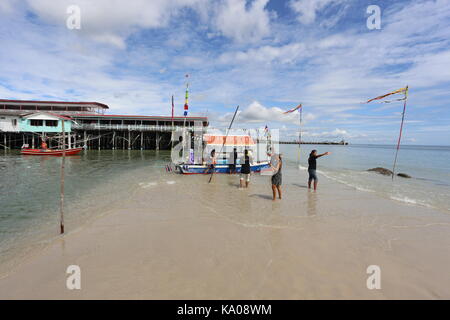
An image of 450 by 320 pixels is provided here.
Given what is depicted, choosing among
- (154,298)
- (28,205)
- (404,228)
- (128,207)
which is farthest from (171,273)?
(28,205)

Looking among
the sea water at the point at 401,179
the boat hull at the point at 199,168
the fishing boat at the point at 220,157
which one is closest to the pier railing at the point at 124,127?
the fishing boat at the point at 220,157

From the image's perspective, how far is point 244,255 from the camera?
4.62m

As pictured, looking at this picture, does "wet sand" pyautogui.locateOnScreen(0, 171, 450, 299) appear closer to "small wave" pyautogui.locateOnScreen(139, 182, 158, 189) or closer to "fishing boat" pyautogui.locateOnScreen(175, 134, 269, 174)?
"small wave" pyautogui.locateOnScreen(139, 182, 158, 189)

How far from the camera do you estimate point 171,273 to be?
13.0 ft

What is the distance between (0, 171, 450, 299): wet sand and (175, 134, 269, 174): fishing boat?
301 inches

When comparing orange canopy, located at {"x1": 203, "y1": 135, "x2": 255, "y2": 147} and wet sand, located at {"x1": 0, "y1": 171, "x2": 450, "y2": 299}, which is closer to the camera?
wet sand, located at {"x1": 0, "y1": 171, "x2": 450, "y2": 299}

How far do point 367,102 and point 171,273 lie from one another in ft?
49.1

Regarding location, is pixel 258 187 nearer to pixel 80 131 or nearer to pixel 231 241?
pixel 231 241

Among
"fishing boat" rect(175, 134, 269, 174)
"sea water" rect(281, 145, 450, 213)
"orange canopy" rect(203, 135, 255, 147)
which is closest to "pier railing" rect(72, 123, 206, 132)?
"orange canopy" rect(203, 135, 255, 147)

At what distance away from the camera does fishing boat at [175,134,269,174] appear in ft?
52.2

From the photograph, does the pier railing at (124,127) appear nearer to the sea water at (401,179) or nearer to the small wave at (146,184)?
the sea water at (401,179)

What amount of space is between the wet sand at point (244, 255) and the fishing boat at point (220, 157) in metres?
7.65

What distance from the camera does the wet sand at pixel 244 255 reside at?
11.7 feet

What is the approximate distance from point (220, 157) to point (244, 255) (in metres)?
12.4
